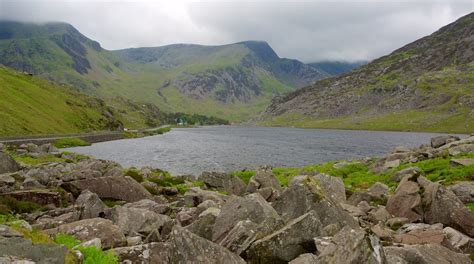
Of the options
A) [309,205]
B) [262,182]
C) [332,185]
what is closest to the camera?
[309,205]

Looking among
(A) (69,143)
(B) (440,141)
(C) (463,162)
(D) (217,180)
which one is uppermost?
(B) (440,141)

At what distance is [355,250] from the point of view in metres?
9.98

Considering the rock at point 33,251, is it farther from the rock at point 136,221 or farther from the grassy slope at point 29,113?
the grassy slope at point 29,113

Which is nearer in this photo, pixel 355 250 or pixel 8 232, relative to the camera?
pixel 8 232

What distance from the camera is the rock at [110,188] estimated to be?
85.2 feet

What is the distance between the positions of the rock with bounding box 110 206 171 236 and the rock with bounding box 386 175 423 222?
46.6 feet

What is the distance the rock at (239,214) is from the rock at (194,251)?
370 centimetres

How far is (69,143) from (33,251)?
13871cm

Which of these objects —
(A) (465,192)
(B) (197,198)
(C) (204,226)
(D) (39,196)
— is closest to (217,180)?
(B) (197,198)

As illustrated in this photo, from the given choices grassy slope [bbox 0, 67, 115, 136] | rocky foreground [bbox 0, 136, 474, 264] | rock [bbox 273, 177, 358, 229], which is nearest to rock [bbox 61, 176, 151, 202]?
rocky foreground [bbox 0, 136, 474, 264]

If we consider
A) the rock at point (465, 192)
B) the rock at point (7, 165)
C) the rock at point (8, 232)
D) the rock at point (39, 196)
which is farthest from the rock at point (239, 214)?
the rock at point (7, 165)

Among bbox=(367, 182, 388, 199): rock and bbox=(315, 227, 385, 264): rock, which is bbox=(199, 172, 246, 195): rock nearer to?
bbox=(367, 182, 388, 199): rock

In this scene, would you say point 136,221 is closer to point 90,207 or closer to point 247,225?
point 90,207

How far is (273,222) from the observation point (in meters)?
13.9
